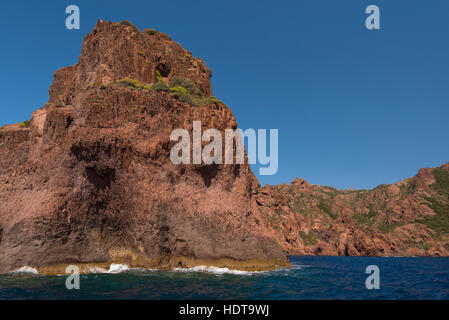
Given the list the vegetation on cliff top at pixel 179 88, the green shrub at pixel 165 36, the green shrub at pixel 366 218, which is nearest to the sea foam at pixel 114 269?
the vegetation on cliff top at pixel 179 88

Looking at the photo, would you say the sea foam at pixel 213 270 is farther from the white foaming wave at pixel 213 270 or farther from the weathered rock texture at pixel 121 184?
Answer: the weathered rock texture at pixel 121 184

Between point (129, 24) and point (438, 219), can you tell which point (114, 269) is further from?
point (438, 219)

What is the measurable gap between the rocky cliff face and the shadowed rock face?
3333 inches

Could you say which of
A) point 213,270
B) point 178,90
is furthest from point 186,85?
point 213,270

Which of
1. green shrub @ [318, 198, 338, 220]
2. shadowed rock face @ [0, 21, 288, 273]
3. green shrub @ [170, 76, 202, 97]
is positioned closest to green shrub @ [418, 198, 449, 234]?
green shrub @ [318, 198, 338, 220]

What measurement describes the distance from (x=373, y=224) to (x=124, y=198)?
466 feet

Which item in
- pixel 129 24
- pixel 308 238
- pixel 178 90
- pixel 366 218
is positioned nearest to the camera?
pixel 178 90

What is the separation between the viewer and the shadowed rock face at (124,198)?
86.6 ft

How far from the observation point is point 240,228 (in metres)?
Answer: 30.2

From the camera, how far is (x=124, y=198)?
28.8 metres

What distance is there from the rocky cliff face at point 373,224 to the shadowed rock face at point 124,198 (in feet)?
278

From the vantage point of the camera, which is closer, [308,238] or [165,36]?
[165,36]

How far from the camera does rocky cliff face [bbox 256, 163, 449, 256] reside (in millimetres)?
113250
